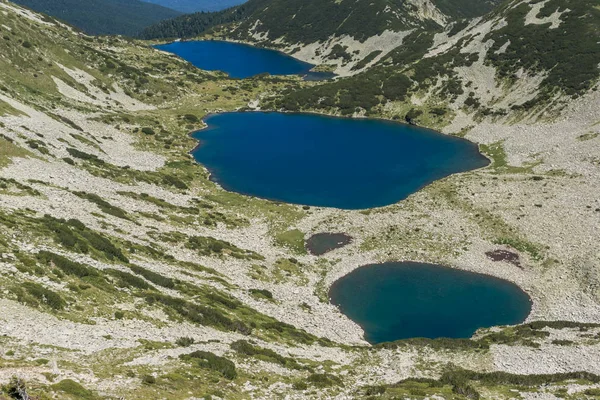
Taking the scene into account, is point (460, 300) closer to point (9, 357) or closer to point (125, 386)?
point (125, 386)

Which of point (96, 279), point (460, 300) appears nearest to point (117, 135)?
point (96, 279)

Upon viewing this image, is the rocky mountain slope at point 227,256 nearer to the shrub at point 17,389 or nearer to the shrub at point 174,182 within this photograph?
the shrub at point 17,389

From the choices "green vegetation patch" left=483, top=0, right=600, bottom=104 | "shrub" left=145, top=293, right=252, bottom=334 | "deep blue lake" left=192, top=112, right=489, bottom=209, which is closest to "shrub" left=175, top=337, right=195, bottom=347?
"shrub" left=145, top=293, right=252, bottom=334

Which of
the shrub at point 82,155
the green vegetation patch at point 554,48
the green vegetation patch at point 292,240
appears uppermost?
the green vegetation patch at point 554,48

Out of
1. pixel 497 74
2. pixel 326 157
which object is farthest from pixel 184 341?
pixel 497 74

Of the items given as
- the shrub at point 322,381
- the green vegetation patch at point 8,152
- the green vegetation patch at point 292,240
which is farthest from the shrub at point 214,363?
the green vegetation patch at point 8,152

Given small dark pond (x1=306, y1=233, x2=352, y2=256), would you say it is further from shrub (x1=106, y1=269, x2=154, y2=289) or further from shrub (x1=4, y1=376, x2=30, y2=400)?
shrub (x1=4, y1=376, x2=30, y2=400)
